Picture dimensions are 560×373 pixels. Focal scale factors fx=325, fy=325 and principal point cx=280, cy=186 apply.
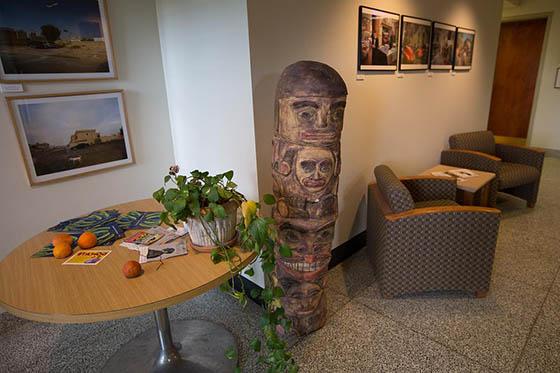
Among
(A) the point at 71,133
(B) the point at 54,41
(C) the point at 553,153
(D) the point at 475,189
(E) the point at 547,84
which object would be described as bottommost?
(C) the point at 553,153

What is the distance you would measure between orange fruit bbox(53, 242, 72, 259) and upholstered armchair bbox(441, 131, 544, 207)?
11.7 feet

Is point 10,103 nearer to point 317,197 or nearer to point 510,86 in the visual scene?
point 317,197

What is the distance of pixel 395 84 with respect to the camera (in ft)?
9.49

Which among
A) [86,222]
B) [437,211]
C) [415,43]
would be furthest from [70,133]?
[415,43]

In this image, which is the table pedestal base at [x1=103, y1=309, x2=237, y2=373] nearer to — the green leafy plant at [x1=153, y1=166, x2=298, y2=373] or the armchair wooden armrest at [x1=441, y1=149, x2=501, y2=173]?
the green leafy plant at [x1=153, y1=166, x2=298, y2=373]

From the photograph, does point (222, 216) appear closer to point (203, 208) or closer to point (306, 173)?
point (203, 208)

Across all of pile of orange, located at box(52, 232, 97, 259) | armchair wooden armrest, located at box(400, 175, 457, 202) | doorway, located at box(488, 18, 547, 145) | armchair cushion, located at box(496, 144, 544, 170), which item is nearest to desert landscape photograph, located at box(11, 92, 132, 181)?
pile of orange, located at box(52, 232, 97, 259)

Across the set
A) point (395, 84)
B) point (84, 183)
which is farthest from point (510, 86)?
point (84, 183)

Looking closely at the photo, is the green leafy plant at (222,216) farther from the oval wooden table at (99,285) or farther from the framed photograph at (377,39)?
the framed photograph at (377,39)

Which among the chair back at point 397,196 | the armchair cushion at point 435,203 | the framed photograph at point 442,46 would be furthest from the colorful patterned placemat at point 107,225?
the framed photograph at point 442,46

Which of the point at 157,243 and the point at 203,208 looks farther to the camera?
the point at 157,243

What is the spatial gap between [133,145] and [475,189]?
2.84 meters

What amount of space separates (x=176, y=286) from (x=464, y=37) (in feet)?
13.4

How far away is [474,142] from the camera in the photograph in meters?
3.91
